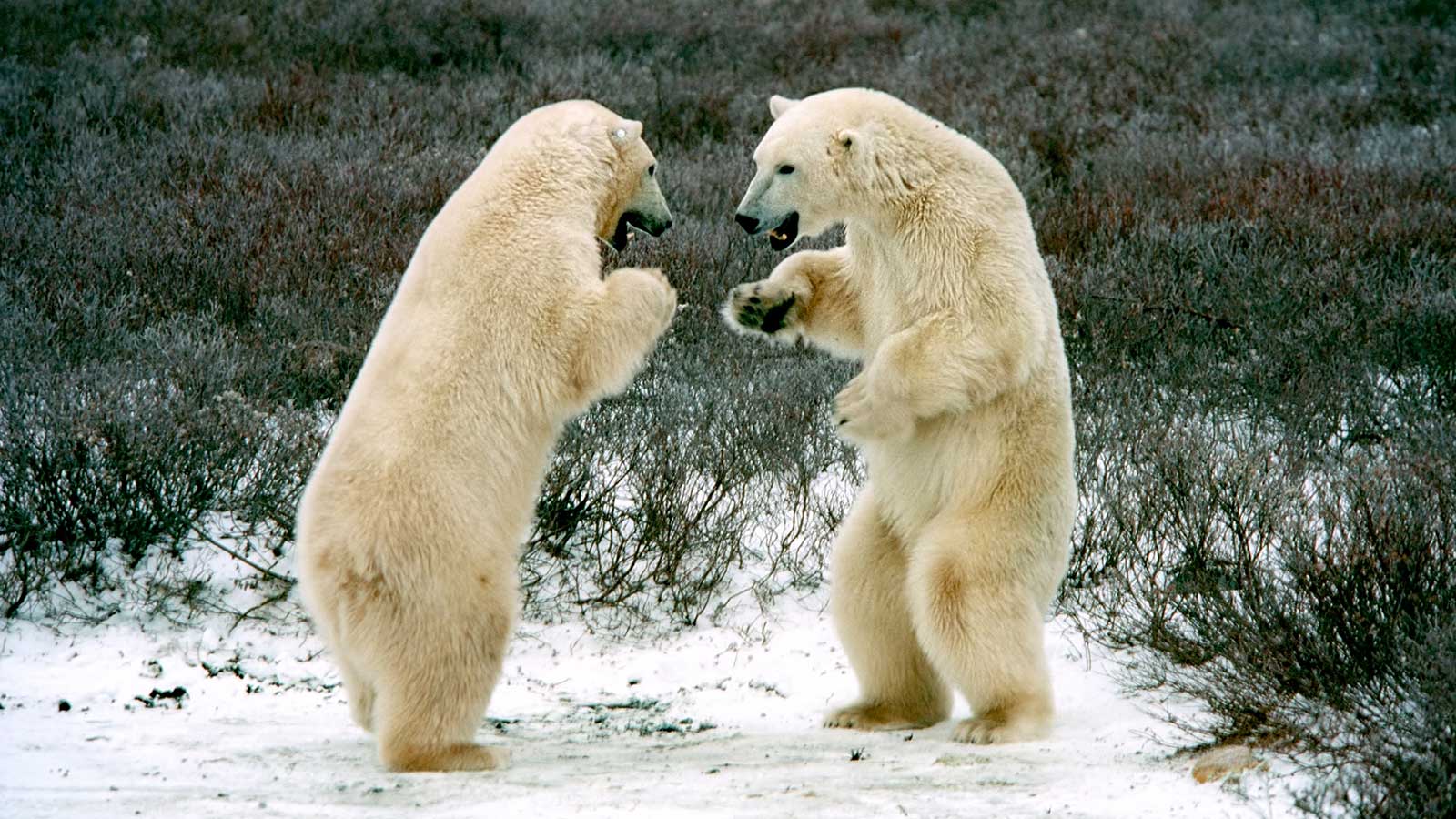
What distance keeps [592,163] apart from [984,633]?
1556mm

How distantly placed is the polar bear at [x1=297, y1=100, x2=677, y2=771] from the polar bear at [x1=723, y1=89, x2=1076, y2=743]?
0.60m

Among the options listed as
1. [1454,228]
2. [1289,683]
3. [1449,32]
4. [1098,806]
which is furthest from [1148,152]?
[1098,806]

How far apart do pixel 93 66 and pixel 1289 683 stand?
8888mm

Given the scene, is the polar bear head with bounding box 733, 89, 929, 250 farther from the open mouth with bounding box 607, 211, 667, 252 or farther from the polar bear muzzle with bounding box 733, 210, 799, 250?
the open mouth with bounding box 607, 211, 667, 252

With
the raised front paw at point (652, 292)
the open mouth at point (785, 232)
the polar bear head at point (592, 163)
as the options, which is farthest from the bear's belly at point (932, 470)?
the polar bear head at point (592, 163)

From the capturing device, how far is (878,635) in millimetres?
3805

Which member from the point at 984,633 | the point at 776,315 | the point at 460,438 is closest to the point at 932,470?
the point at 984,633

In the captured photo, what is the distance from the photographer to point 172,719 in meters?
3.73

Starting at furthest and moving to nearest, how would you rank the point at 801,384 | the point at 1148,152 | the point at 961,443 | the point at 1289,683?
the point at 1148,152
the point at 801,384
the point at 961,443
the point at 1289,683

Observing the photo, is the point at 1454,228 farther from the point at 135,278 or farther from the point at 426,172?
→ the point at 135,278

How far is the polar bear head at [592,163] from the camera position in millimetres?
3516

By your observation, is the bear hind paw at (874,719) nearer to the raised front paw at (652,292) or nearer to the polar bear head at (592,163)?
the raised front paw at (652,292)

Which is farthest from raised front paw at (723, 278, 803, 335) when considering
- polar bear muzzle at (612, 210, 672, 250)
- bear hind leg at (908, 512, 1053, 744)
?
bear hind leg at (908, 512, 1053, 744)

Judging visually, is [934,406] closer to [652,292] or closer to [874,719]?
[652,292]
